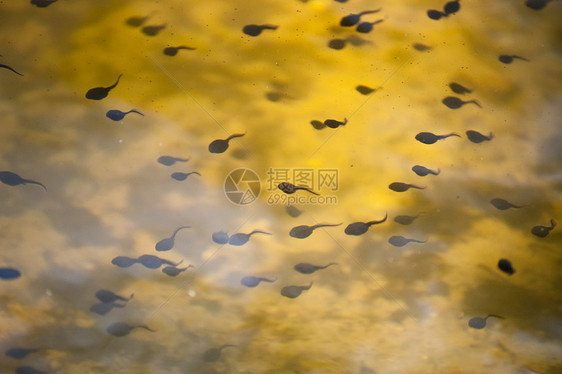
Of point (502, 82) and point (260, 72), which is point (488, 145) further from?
point (260, 72)

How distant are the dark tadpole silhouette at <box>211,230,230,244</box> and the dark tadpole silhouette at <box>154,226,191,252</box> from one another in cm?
9

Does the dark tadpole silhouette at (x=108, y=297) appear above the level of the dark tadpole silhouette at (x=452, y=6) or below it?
below

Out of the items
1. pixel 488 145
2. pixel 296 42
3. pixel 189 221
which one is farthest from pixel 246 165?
pixel 488 145

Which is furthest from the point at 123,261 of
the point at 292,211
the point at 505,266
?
the point at 505,266

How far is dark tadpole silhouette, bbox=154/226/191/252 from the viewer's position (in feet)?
4.80

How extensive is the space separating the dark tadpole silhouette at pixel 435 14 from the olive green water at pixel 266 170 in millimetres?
24

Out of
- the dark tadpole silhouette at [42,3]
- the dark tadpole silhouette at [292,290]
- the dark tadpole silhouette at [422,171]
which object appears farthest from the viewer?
the dark tadpole silhouette at [292,290]

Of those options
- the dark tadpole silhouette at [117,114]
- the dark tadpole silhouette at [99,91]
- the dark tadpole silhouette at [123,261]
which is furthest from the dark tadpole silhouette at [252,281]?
the dark tadpole silhouette at [99,91]

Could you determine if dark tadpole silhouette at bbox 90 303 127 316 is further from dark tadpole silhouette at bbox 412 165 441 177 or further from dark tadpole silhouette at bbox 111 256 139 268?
dark tadpole silhouette at bbox 412 165 441 177

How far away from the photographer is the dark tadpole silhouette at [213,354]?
1610 millimetres

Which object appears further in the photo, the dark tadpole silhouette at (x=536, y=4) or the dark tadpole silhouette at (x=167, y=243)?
the dark tadpole silhouette at (x=167, y=243)

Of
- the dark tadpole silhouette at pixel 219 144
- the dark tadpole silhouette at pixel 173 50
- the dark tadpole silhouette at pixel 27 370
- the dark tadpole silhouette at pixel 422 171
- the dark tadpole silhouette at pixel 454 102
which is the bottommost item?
the dark tadpole silhouette at pixel 27 370

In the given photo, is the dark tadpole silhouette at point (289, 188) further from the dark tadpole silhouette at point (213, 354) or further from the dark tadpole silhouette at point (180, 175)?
the dark tadpole silhouette at point (213, 354)

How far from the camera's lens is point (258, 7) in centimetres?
136
